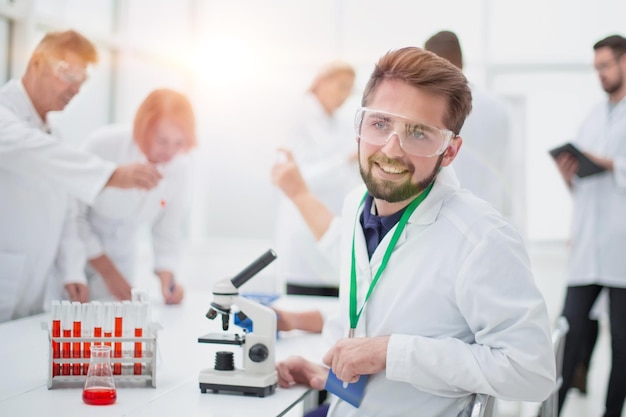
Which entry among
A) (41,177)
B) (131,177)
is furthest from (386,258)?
(41,177)

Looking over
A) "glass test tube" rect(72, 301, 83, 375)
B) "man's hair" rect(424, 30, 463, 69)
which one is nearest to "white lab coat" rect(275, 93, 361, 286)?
"man's hair" rect(424, 30, 463, 69)

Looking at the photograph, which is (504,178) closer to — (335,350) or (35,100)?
(335,350)

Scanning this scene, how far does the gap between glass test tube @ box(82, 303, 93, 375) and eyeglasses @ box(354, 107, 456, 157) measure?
728 millimetres

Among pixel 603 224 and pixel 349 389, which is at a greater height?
pixel 603 224

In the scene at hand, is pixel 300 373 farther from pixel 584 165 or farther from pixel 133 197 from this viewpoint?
pixel 584 165

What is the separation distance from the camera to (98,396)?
144cm

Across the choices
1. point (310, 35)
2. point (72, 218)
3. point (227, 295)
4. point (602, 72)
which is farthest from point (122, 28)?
point (227, 295)

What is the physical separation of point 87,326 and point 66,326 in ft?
0.14

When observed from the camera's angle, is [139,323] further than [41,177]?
No

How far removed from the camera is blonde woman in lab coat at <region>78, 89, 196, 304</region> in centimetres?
272

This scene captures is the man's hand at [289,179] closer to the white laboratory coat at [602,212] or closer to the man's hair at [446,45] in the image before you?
the man's hair at [446,45]

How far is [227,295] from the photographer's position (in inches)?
60.6

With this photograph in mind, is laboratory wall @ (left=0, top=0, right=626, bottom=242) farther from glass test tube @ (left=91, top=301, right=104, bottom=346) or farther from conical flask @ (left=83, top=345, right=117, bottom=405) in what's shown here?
conical flask @ (left=83, top=345, right=117, bottom=405)

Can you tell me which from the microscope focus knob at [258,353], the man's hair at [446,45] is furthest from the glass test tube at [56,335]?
the man's hair at [446,45]
